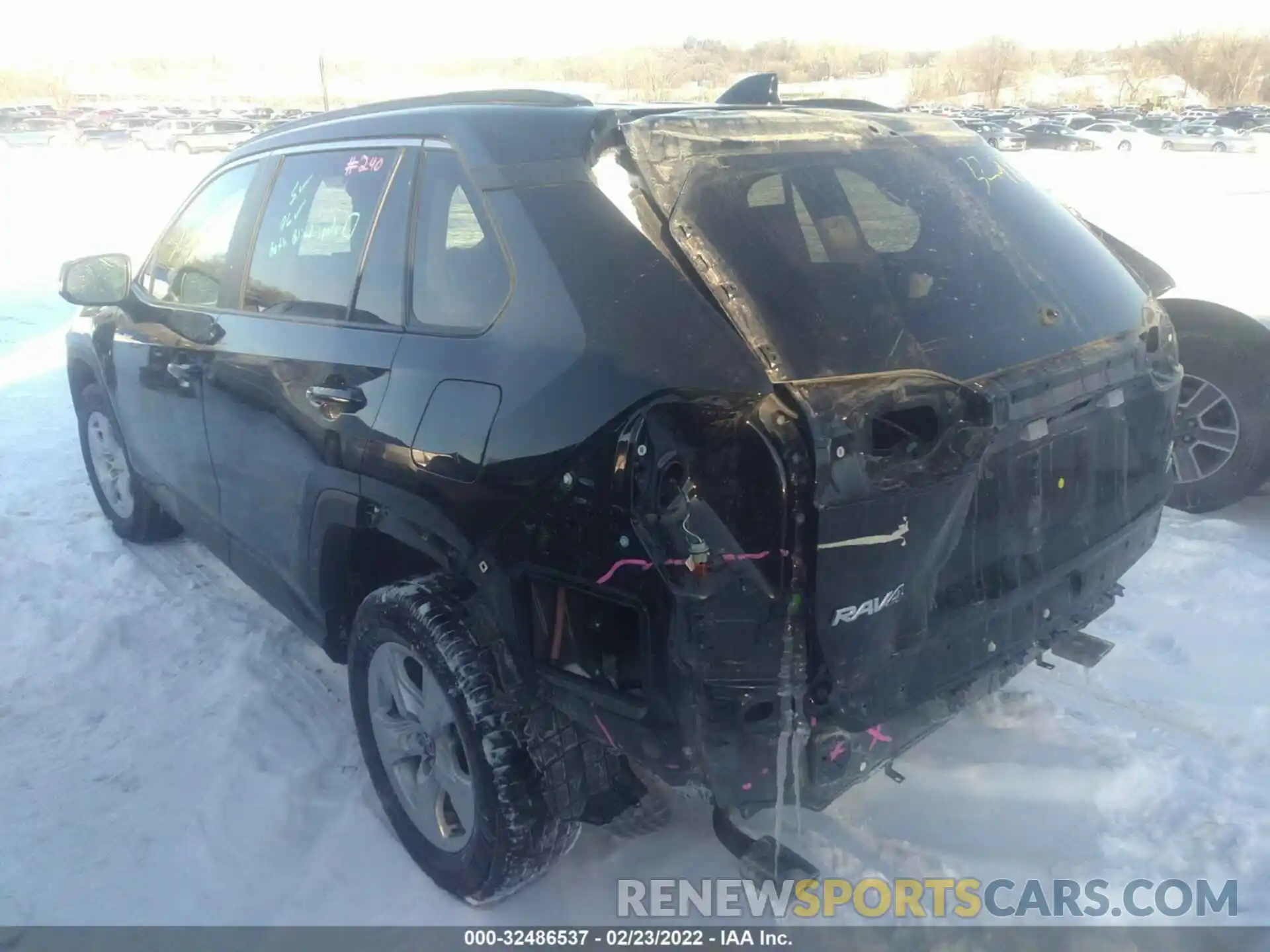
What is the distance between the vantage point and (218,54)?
8219 cm

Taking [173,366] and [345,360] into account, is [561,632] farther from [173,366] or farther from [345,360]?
[173,366]

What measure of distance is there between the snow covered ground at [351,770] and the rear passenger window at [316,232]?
1462 mm

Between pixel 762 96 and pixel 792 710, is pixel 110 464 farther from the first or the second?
pixel 792 710

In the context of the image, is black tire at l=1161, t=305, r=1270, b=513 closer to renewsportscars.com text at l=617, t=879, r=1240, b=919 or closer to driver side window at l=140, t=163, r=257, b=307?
renewsportscars.com text at l=617, t=879, r=1240, b=919

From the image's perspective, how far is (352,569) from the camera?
9.92ft

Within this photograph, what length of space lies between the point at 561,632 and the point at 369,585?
1.07 metres

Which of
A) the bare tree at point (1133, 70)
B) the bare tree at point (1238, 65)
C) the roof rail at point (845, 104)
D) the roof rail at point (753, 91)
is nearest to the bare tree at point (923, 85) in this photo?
the bare tree at point (1133, 70)

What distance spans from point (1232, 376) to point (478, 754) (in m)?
3.91

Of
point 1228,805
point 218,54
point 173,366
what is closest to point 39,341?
point 173,366

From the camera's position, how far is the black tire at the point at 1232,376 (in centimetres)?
447

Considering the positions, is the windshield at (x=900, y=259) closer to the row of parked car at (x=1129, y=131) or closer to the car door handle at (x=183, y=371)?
the car door handle at (x=183, y=371)

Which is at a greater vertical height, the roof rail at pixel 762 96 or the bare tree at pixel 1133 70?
the roof rail at pixel 762 96

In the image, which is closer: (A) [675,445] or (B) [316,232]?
(A) [675,445]

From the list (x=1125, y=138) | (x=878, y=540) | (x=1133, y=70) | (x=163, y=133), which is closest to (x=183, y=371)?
(x=878, y=540)
